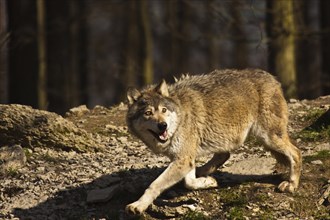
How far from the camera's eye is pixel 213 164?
929cm

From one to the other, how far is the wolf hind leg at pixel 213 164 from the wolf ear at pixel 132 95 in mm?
1347

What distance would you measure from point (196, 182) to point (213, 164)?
0.65 meters

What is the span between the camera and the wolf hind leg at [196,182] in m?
8.69

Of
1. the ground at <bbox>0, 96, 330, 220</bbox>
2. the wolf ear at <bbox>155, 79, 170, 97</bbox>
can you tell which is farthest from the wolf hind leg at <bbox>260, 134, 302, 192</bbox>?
the wolf ear at <bbox>155, 79, 170, 97</bbox>

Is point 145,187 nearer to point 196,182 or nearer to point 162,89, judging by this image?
point 196,182

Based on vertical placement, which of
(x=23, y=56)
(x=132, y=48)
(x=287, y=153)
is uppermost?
(x=23, y=56)

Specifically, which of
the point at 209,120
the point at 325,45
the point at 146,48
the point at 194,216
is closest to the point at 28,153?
the point at 209,120

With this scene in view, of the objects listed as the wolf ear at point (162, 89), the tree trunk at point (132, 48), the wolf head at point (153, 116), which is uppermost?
the wolf ear at point (162, 89)

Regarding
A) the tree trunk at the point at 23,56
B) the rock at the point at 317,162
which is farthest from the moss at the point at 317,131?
the tree trunk at the point at 23,56

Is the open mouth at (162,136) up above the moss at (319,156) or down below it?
above

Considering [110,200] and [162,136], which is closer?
[162,136]

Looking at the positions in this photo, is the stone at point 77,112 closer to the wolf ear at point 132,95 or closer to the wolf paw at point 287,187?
the wolf ear at point 132,95

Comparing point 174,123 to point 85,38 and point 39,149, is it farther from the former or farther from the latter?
point 85,38

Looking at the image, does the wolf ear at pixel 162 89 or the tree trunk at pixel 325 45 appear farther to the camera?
the tree trunk at pixel 325 45
